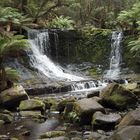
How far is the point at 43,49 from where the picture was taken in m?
22.0

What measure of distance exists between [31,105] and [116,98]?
2.66 m

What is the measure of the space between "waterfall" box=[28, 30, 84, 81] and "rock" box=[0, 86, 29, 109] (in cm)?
516

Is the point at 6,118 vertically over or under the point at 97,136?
under

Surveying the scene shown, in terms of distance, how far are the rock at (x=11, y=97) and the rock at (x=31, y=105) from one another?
537mm

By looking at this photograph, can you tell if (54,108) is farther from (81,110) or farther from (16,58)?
(16,58)

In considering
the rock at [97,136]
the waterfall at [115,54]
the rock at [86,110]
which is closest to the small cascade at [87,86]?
the waterfall at [115,54]

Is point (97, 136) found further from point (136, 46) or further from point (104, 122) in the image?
point (136, 46)

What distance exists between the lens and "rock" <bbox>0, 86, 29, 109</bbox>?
1305cm

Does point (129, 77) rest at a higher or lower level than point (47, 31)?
lower

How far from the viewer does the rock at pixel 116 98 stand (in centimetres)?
1219

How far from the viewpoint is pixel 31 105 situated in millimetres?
12469

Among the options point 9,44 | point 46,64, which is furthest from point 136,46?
point 9,44

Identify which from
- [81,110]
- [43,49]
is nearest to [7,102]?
[81,110]

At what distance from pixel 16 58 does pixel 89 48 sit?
15.6ft
